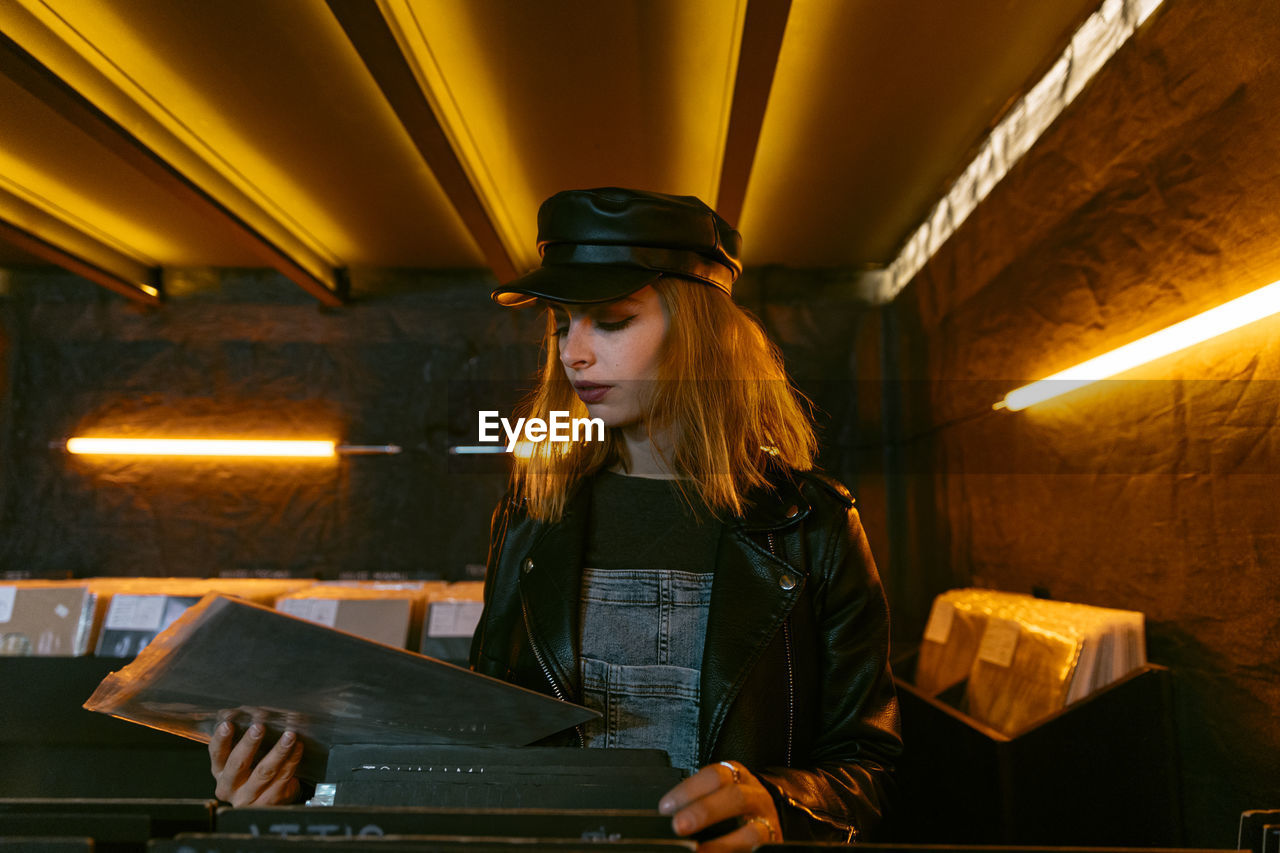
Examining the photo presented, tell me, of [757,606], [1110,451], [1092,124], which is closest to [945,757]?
[1110,451]

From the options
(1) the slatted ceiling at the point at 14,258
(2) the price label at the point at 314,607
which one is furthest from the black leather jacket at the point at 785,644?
(1) the slatted ceiling at the point at 14,258

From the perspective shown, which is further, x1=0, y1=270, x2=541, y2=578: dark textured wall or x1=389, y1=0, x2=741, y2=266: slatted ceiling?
x1=0, y1=270, x2=541, y2=578: dark textured wall

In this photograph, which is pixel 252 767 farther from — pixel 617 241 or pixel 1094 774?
pixel 1094 774

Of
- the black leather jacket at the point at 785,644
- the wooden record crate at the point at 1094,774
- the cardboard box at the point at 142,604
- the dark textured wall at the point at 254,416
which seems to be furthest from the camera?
the dark textured wall at the point at 254,416

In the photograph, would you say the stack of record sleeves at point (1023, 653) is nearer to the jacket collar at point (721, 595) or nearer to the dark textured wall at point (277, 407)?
the jacket collar at point (721, 595)

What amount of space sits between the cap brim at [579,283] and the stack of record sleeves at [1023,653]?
1.34 m

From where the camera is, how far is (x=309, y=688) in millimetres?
711

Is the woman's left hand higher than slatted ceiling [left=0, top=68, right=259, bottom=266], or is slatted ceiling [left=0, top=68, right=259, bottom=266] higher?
slatted ceiling [left=0, top=68, right=259, bottom=266]

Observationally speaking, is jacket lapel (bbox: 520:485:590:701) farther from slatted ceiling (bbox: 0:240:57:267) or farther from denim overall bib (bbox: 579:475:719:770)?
slatted ceiling (bbox: 0:240:57:267)

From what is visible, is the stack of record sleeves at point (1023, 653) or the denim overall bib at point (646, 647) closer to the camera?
the denim overall bib at point (646, 647)

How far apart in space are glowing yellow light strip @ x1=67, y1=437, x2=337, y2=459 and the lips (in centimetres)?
297

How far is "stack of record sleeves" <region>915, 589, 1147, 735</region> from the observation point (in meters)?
1.71

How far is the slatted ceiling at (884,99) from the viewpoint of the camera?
193cm

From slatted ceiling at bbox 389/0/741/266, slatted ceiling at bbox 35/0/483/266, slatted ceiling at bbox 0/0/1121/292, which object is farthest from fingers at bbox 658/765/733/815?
slatted ceiling at bbox 35/0/483/266
